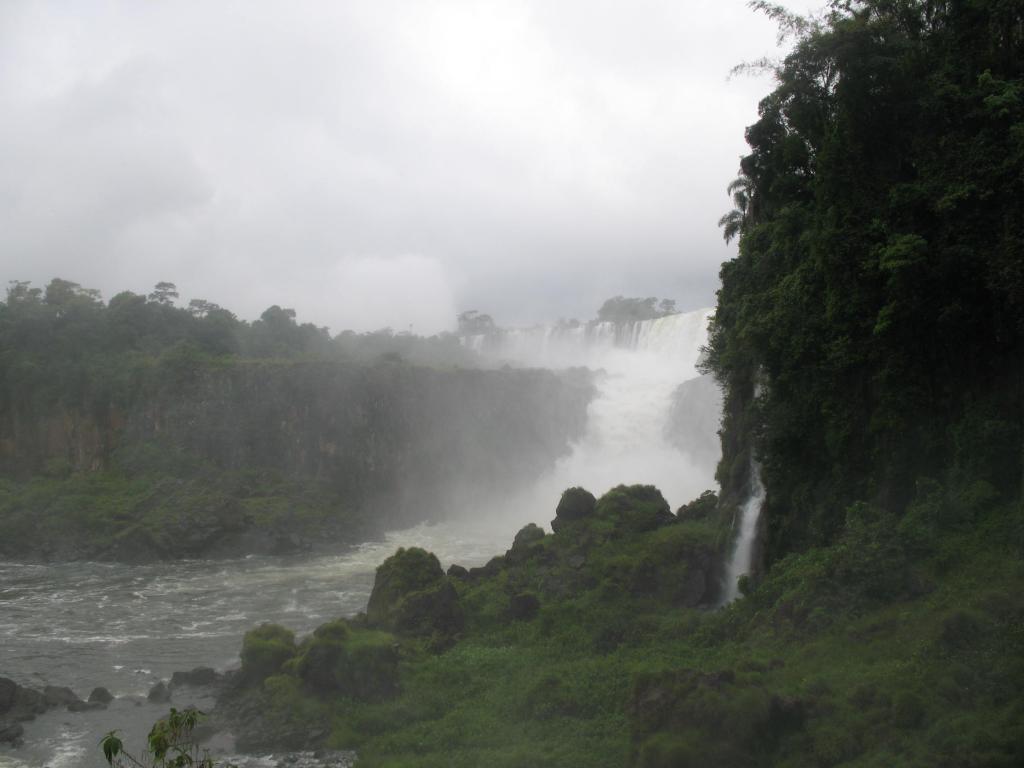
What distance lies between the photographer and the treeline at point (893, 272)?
14.6 meters

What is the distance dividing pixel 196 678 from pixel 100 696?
230 cm

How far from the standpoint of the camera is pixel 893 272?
14961 mm

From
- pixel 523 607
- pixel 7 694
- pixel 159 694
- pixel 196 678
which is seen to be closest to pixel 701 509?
pixel 523 607

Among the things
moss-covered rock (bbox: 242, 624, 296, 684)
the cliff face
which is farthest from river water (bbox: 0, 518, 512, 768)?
the cliff face

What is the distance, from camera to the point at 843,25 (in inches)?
721

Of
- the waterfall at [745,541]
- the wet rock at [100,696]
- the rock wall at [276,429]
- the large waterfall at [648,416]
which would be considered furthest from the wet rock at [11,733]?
the large waterfall at [648,416]

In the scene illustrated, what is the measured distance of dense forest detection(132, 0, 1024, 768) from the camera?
12.0 m

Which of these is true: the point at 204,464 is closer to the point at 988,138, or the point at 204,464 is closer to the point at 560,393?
the point at 560,393

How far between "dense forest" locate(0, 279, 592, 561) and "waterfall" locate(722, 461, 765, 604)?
991 inches

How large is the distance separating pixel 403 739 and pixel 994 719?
10562 mm

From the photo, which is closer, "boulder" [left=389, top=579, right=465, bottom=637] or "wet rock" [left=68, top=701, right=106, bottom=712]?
"wet rock" [left=68, top=701, right=106, bottom=712]

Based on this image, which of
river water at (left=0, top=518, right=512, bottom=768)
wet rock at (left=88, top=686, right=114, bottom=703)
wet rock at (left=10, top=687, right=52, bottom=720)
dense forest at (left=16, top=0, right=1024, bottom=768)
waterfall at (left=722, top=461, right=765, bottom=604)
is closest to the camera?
dense forest at (left=16, top=0, right=1024, bottom=768)

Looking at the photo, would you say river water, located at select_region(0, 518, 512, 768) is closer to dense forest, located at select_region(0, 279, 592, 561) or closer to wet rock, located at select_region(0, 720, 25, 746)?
wet rock, located at select_region(0, 720, 25, 746)

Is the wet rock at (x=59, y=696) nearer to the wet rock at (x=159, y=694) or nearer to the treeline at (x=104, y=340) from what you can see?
the wet rock at (x=159, y=694)
